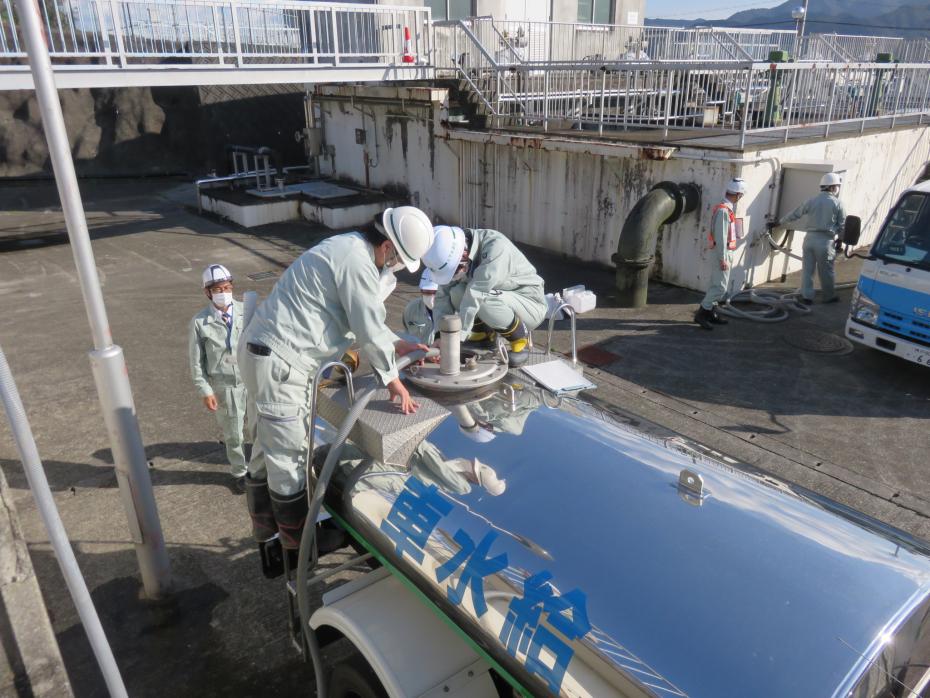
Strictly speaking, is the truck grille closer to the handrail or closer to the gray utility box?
the gray utility box

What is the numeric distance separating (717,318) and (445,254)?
5.93 metres

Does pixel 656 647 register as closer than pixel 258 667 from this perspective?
Yes

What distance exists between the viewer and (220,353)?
5254 mm

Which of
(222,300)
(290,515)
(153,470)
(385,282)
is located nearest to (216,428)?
(153,470)

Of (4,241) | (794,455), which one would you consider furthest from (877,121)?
(4,241)

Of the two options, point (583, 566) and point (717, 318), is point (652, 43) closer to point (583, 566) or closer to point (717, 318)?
point (717, 318)

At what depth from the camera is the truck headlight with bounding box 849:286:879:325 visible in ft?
25.1

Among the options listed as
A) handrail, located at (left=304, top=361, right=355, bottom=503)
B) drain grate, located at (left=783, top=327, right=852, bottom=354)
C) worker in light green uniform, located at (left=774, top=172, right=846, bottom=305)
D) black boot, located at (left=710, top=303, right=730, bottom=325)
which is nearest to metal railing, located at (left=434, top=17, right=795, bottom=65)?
worker in light green uniform, located at (left=774, top=172, right=846, bottom=305)

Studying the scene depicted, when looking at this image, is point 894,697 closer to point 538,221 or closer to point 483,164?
point 538,221

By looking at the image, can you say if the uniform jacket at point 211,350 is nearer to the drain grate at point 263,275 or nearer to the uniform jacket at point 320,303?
the uniform jacket at point 320,303

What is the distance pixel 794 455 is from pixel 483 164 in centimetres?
885

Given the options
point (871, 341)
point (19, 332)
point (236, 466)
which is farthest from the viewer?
point (19, 332)

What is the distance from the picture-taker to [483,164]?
13258 millimetres

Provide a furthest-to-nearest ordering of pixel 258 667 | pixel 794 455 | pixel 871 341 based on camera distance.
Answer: pixel 871 341 → pixel 794 455 → pixel 258 667
